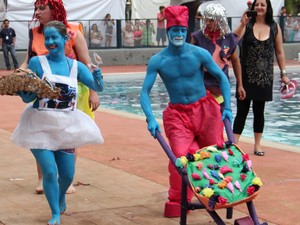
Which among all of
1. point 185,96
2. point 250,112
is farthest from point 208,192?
point 250,112

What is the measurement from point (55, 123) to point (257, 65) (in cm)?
373

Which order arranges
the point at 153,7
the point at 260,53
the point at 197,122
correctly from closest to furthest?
the point at 197,122
the point at 260,53
the point at 153,7

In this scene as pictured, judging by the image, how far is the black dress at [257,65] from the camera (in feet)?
30.8

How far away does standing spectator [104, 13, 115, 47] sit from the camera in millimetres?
30781

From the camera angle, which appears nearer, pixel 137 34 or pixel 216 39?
pixel 216 39

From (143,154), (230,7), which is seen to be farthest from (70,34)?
(230,7)

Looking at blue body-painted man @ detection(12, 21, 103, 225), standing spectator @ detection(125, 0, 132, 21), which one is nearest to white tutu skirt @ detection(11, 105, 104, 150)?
blue body-painted man @ detection(12, 21, 103, 225)

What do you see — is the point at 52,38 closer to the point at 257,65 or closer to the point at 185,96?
the point at 185,96

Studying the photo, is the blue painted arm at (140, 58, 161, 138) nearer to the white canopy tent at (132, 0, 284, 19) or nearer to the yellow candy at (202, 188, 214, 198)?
the yellow candy at (202, 188, 214, 198)

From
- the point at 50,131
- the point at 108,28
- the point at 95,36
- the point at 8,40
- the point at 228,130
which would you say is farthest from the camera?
the point at 108,28

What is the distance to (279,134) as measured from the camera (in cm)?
1180

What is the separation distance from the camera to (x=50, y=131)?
6375 mm

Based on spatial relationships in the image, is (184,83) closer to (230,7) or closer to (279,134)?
(279,134)

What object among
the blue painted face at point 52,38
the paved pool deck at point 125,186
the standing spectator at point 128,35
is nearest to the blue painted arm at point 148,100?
the blue painted face at point 52,38
